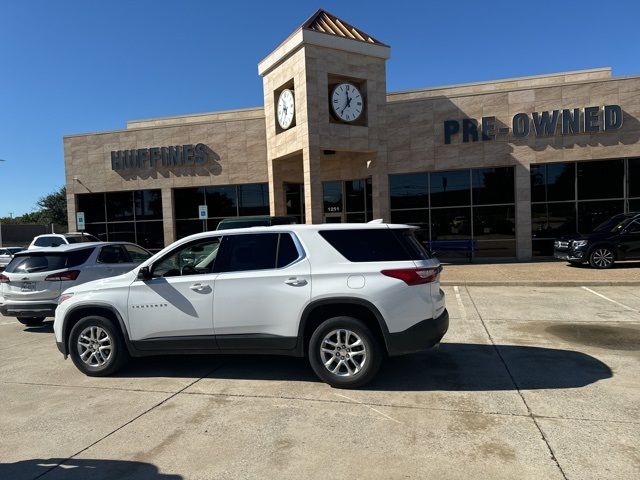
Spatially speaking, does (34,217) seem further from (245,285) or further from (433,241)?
(245,285)

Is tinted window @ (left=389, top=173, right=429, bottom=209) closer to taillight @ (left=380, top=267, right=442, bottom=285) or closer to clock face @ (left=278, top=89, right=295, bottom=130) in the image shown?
clock face @ (left=278, top=89, right=295, bottom=130)

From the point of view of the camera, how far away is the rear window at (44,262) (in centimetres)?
820

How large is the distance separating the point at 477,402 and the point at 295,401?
178cm

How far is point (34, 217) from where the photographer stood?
69625 mm

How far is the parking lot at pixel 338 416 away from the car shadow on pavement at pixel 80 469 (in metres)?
0.01

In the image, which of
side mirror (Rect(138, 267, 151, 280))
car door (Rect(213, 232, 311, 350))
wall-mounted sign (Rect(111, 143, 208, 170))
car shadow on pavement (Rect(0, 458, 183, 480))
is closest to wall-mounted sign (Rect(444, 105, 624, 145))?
wall-mounted sign (Rect(111, 143, 208, 170))

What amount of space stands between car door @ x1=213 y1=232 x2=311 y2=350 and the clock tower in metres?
12.3

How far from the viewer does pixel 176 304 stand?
17.4 ft

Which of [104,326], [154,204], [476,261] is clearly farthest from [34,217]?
[104,326]

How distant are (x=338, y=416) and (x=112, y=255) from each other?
670 cm

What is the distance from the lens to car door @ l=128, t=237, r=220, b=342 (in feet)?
17.2

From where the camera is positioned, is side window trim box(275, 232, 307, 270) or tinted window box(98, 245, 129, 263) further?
tinted window box(98, 245, 129, 263)

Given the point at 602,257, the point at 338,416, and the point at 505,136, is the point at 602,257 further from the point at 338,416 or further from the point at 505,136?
the point at 338,416

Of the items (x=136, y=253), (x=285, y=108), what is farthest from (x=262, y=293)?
(x=285, y=108)
